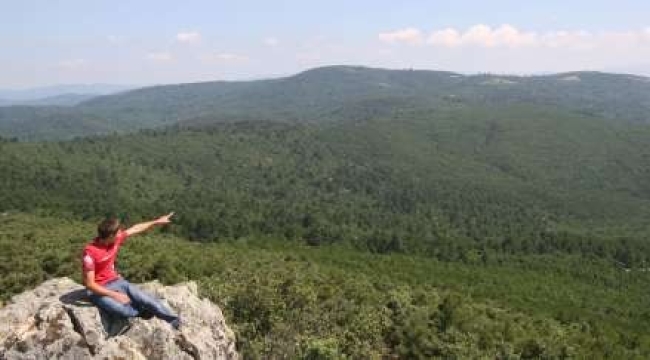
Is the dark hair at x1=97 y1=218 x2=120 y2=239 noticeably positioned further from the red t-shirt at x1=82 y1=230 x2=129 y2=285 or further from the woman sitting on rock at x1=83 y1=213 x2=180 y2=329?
the red t-shirt at x1=82 y1=230 x2=129 y2=285

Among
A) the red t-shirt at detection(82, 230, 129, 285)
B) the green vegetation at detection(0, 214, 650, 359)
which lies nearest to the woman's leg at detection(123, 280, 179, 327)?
the red t-shirt at detection(82, 230, 129, 285)

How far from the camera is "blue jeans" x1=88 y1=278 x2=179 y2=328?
755 inches

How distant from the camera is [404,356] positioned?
39250mm

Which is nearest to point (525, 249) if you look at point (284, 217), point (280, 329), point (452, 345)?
point (284, 217)

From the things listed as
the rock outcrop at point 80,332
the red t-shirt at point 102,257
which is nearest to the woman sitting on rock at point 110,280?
the red t-shirt at point 102,257

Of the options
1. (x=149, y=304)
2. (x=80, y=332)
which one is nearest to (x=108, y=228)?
(x=149, y=304)

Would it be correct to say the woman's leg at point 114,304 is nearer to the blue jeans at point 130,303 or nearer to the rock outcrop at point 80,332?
the blue jeans at point 130,303

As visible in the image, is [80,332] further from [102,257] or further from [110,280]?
[102,257]

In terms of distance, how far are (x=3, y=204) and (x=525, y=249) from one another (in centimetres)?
11539

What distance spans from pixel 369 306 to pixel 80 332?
Result: 90.4 ft

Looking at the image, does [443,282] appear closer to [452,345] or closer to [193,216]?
[452,345]

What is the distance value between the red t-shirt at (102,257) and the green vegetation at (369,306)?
9500 mm

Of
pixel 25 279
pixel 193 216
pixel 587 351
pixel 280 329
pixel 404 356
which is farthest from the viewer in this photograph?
pixel 193 216

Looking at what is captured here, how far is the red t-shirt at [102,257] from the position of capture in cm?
1867
